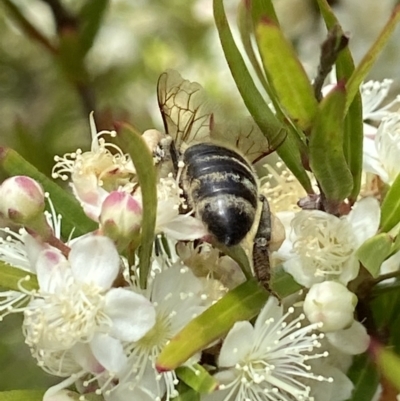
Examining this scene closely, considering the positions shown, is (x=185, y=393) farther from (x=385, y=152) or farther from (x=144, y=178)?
(x=385, y=152)

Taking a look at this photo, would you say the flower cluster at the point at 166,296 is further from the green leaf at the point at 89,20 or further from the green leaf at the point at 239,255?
the green leaf at the point at 89,20

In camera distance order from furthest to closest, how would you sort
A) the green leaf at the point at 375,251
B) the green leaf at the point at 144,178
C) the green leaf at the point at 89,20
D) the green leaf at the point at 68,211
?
the green leaf at the point at 89,20 < the green leaf at the point at 68,211 < the green leaf at the point at 375,251 < the green leaf at the point at 144,178

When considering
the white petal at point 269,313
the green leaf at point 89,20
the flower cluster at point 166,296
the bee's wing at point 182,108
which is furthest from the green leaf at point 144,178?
the green leaf at point 89,20

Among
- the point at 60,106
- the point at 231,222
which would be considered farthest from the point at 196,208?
the point at 60,106

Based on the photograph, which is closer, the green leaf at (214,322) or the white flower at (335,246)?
the green leaf at (214,322)

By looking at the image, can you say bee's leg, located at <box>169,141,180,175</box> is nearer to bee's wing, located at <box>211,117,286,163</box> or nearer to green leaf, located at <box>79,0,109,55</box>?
bee's wing, located at <box>211,117,286,163</box>

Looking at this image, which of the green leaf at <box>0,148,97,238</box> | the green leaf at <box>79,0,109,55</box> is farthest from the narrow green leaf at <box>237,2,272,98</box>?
the green leaf at <box>79,0,109,55</box>

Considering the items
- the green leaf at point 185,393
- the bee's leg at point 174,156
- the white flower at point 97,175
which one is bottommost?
the green leaf at point 185,393
